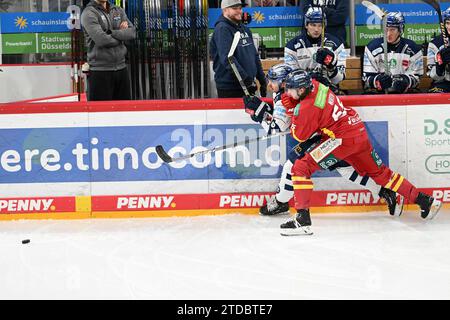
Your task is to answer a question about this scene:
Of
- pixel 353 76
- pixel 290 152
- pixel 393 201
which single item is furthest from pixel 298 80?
pixel 353 76

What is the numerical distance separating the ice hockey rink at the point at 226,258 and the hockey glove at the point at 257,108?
722mm

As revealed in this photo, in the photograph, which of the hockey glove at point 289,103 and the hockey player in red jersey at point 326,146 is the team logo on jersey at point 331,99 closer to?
the hockey player in red jersey at point 326,146

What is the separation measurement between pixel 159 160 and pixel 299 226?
121 centimetres

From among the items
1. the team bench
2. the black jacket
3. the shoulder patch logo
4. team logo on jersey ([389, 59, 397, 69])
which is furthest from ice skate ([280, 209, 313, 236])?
the team bench

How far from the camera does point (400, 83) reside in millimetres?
6512

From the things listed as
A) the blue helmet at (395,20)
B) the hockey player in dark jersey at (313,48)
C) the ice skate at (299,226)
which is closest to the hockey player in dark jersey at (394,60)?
the blue helmet at (395,20)

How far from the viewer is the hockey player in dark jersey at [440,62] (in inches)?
254

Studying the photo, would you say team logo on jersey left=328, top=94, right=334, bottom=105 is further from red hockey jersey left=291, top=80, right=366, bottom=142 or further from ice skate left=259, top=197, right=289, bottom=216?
ice skate left=259, top=197, right=289, bottom=216

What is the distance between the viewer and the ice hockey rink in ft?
12.9

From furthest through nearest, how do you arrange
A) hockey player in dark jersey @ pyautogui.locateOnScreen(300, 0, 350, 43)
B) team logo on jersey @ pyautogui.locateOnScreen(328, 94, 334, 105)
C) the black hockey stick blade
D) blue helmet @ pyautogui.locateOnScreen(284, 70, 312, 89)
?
hockey player in dark jersey @ pyautogui.locateOnScreen(300, 0, 350, 43), the black hockey stick blade, team logo on jersey @ pyautogui.locateOnScreen(328, 94, 334, 105), blue helmet @ pyautogui.locateOnScreen(284, 70, 312, 89)

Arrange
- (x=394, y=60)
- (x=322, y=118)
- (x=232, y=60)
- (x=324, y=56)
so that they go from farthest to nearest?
1. (x=394, y=60)
2. (x=324, y=56)
3. (x=232, y=60)
4. (x=322, y=118)

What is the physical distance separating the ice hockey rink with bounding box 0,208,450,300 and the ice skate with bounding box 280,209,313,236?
0.26 feet

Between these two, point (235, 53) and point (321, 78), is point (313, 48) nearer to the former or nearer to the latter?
point (321, 78)

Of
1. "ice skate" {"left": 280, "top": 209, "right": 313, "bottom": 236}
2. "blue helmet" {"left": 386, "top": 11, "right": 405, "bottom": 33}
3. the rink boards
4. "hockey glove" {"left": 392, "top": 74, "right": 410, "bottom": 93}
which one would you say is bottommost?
"ice skate" {"left": 280, "top": 209, "right": 313, "bottom": 236}
